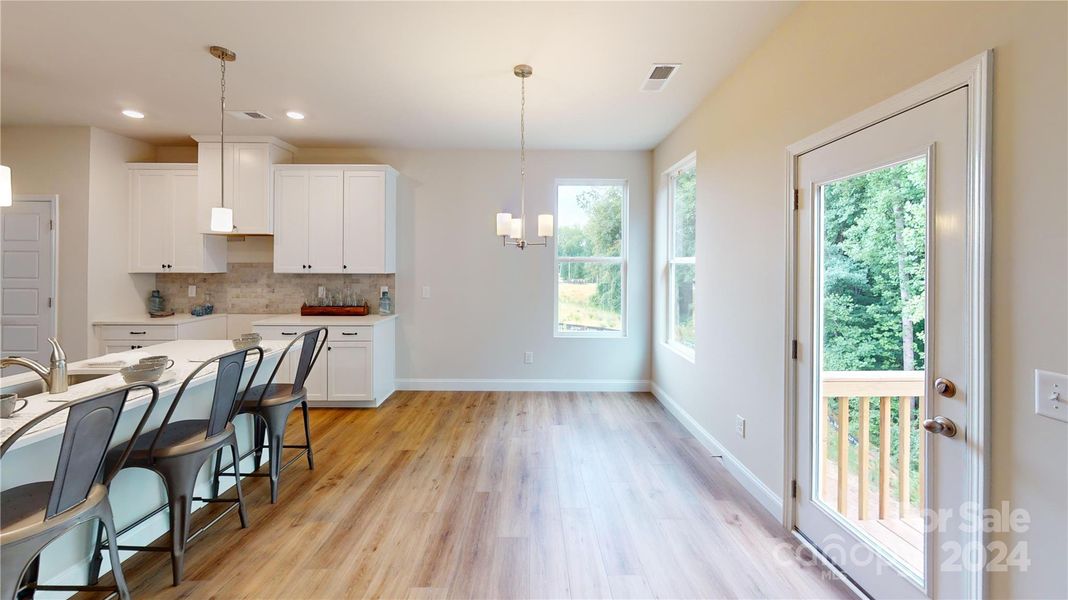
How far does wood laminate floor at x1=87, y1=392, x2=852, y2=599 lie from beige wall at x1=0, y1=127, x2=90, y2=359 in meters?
2.78

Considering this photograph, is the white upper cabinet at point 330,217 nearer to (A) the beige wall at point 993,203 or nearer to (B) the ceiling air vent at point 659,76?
(B) the ceiling air vent at point 659,76

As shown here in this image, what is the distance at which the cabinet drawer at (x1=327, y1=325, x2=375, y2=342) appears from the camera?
A: 424 cm

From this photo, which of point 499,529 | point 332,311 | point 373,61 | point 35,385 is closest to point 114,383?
point 35,385

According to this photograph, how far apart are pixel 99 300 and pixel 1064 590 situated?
6.38m

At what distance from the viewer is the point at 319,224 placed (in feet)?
14.6

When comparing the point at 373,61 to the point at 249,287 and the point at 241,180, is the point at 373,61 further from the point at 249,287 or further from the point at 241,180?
the point at 249,287

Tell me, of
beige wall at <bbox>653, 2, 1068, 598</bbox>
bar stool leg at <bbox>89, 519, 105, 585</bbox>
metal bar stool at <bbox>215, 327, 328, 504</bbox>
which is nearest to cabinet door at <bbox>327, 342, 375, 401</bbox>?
metal bar stool at <bbox>215, 327, 328, 504</bbox>

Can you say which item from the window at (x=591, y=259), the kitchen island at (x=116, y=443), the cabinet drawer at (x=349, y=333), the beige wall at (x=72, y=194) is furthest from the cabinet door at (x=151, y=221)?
the window at (x=591, y=259)

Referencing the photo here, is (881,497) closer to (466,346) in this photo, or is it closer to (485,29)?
(485,29)

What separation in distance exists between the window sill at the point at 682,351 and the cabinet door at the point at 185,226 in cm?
489

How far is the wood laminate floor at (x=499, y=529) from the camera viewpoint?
6.03 feet

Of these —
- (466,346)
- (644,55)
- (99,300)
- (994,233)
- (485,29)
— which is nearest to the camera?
(994,233)

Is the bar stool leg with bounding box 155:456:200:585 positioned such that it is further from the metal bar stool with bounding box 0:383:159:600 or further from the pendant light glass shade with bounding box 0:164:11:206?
the pendant light glass shade with bounding box 0:164:11:206

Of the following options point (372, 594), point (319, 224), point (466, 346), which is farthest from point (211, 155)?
point (372, 594)
